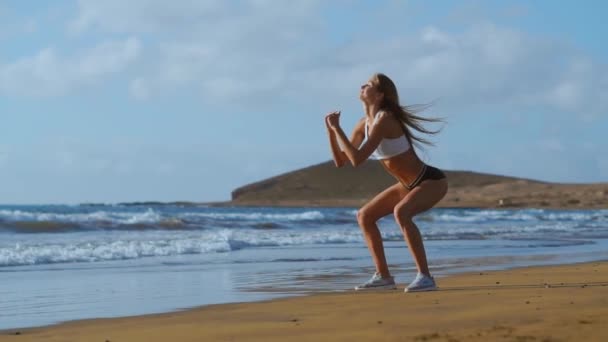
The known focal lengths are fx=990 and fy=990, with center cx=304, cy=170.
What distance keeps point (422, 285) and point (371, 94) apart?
4.61 feet

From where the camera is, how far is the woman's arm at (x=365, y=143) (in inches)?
268

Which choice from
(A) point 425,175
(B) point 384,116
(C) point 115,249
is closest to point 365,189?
(C) point 115,249

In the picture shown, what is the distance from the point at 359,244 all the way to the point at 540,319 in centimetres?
1311

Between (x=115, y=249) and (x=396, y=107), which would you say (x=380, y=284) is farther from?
(x=115, y=249)

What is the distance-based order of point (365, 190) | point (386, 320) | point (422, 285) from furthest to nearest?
1. point (365, 190)
2. point (422, 285)
3. point (386, 320)

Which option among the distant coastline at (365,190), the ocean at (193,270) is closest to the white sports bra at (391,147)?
the ocean at (193,270)

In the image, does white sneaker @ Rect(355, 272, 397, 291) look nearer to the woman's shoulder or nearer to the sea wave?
the woman's shoulder

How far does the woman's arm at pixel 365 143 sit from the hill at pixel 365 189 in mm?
62377

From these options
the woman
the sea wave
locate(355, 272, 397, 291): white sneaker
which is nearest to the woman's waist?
the woman

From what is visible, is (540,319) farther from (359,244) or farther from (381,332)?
(359,244)

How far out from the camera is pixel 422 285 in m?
7.00

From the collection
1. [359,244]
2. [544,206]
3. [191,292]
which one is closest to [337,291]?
[191,292]

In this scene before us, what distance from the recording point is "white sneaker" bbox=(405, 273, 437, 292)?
22.9 ft

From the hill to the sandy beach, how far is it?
62727 millimetres
